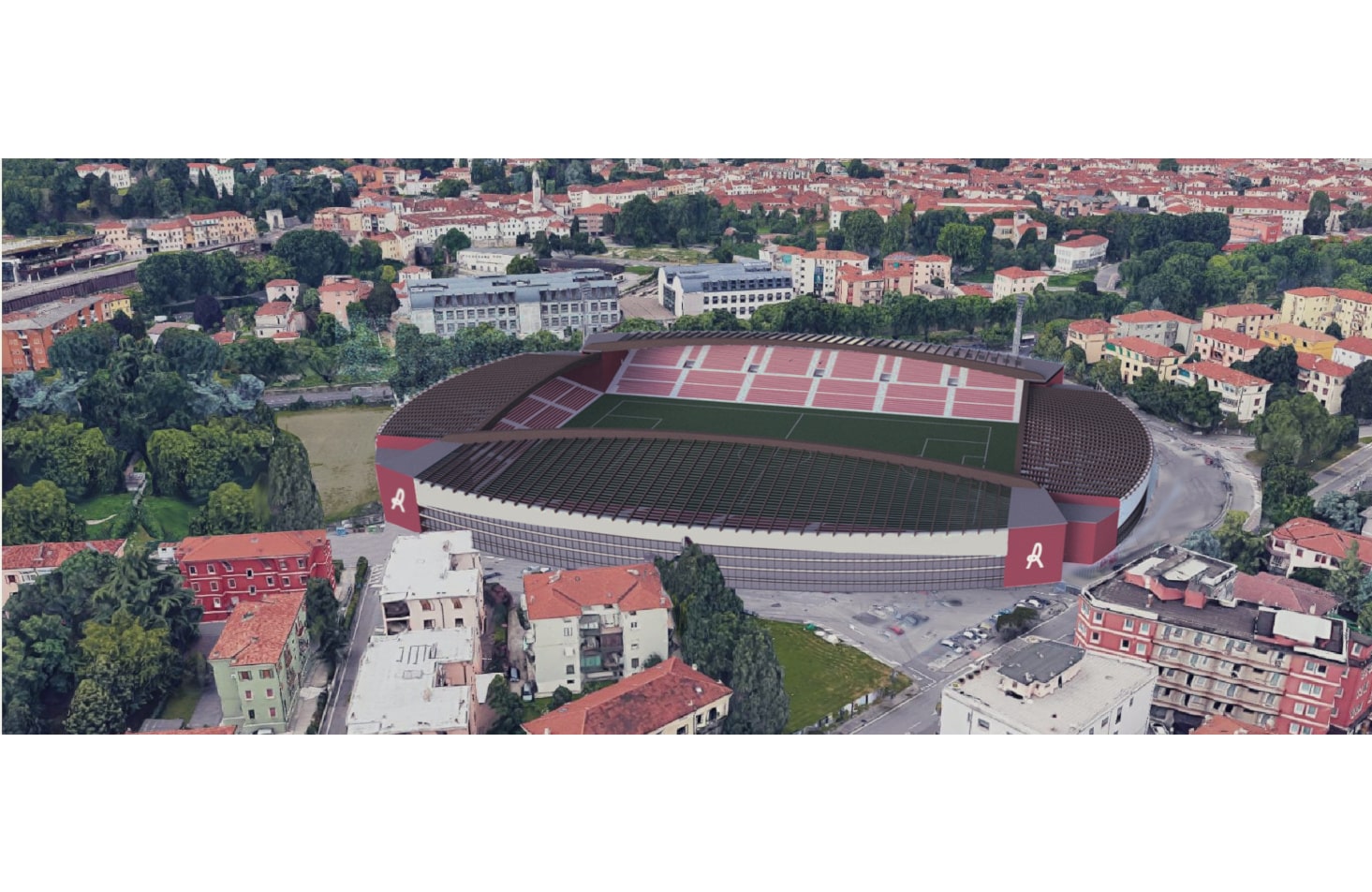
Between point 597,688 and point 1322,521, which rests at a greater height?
point 1322,521

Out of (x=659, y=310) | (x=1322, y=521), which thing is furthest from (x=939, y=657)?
(x=659, y=310)

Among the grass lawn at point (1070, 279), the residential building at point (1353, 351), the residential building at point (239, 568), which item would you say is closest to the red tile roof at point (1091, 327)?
the residential building at point (1353, 351)

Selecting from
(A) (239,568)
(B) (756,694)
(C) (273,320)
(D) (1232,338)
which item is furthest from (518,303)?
(B) (756,694)

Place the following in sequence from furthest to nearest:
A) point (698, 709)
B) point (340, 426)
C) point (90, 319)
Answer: point (90, 319)
point (340, 426)
point (698, 709)

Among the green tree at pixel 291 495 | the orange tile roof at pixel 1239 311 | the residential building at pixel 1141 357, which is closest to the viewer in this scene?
the green tree at pixel 291 495

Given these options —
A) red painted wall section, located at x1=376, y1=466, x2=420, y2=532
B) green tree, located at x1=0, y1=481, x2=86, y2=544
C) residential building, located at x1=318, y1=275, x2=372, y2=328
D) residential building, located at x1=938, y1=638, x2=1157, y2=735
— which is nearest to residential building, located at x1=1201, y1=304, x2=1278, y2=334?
residential building, located at x1=938, y1=638, x2=1157, y2=735

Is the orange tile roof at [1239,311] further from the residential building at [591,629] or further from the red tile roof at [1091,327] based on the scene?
the residential building at [591,629]

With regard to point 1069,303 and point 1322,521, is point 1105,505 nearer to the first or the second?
point 1322,521

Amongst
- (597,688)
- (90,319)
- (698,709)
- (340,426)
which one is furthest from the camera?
(90,319)
